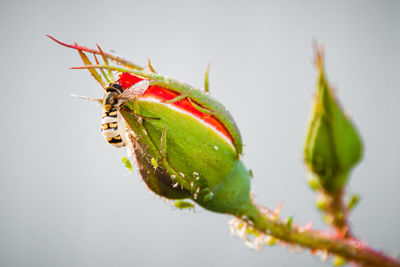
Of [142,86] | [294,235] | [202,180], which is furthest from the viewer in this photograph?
[294,235]

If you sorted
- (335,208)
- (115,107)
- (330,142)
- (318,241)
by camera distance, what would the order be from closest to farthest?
(115,107) → (318,241) → (330,142) → (335,208)

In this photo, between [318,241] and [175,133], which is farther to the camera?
[318,241]

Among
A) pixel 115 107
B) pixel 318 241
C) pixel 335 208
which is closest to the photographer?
pixel 115 107

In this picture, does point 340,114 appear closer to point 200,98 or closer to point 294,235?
point 294,235

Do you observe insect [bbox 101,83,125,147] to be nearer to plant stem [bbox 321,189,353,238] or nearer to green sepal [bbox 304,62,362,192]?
green sepal [bbox 304,62,362,192]

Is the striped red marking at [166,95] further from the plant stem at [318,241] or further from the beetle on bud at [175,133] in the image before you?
the plant stem at [318,241]

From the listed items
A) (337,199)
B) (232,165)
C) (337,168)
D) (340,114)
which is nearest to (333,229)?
(337,199)

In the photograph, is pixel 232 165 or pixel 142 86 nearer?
pixel 142 86

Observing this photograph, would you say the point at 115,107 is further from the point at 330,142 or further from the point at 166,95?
the point at 330,142

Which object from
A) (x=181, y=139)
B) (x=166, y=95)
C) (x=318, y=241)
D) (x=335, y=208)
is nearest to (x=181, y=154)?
(x=181, y=139)
